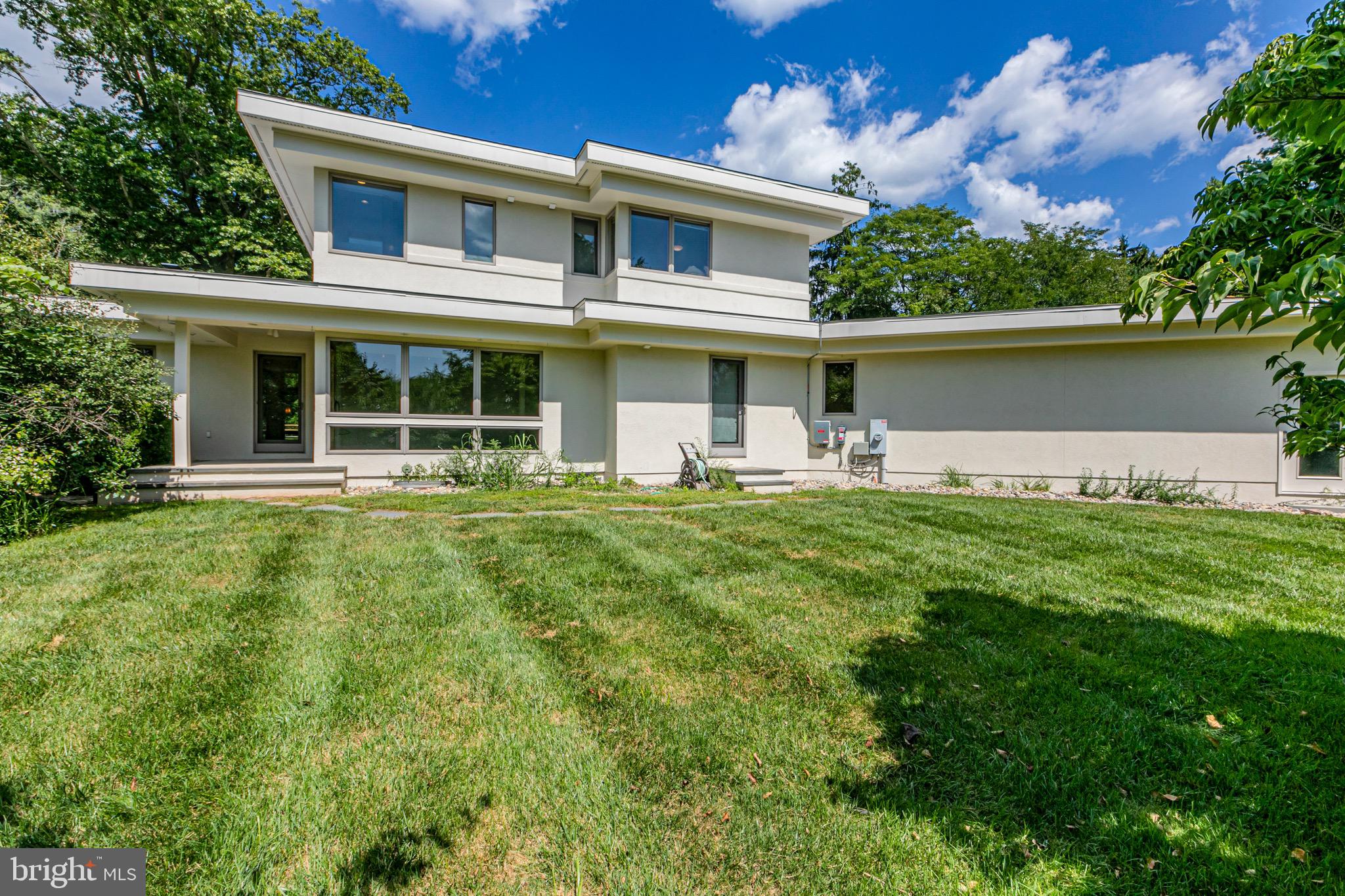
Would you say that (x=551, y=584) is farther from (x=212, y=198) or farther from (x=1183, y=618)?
(x=212, y=198)

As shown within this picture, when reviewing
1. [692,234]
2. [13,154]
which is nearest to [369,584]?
[692,234]

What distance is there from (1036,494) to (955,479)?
1498mm

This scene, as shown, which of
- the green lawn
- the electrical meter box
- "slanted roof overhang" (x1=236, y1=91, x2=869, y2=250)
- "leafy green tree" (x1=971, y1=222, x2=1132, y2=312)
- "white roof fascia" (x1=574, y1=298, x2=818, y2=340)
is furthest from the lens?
"leafy green tree" (x1=971, y1=222, x2=1132, y2=312)

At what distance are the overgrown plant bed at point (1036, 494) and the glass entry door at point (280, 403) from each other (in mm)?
11266

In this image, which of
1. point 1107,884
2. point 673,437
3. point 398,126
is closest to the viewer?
point 1107,884

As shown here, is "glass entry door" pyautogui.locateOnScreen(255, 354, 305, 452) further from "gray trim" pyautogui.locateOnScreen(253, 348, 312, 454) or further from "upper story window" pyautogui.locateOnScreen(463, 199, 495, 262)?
"upper story window" pyautogui.locateOnScreen(463, 199, 495, 262)

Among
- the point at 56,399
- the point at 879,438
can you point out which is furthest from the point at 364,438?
the point at 879,438

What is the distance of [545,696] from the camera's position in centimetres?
282

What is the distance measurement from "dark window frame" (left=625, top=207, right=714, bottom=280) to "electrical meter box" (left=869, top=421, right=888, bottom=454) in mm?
5151

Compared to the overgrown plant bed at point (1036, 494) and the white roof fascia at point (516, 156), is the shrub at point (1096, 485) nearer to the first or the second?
the overgrown plant bed at point (1036, 494)

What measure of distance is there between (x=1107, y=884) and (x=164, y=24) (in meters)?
26.7

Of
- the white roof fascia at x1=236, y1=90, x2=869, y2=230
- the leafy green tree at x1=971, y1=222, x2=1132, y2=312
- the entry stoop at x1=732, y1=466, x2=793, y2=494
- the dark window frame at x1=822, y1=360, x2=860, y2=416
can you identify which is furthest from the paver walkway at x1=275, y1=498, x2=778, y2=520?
the leafy green tree at x1=971, y1=222, x2=1132, y2=312

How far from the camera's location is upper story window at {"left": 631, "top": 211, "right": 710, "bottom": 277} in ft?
37.1

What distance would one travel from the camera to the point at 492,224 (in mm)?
10875
